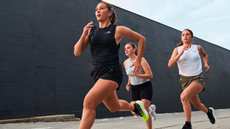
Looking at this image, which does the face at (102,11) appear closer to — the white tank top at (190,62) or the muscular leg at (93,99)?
the muscular leg at (93,99)

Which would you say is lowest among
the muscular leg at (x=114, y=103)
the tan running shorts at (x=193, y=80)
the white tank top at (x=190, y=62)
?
the muscular leg at (x=114, y=103)

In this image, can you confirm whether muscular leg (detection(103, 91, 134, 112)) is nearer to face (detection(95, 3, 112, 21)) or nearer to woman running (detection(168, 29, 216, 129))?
face (detection(95, 3, 112, 21))

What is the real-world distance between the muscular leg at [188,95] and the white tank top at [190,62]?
28 centimetres

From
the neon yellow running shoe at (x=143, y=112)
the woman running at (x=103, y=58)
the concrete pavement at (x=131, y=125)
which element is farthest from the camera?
the concrete pavement at (x=131, y=125)

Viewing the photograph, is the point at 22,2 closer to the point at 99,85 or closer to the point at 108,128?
the point at 108,128

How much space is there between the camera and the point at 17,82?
864 centimetres

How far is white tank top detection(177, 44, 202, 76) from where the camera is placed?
5.06m

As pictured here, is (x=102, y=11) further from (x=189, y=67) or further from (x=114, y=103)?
(x=189, y=67)

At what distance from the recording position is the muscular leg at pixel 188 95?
4754 mm

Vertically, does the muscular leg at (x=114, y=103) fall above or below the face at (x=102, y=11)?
below

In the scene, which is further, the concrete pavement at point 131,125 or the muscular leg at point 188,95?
the concrete pavement at point 131,125

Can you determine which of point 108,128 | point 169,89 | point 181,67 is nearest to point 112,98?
point 181,67

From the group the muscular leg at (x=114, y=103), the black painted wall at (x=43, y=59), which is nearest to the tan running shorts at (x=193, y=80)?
the muscular leg at (x=114, y=103)

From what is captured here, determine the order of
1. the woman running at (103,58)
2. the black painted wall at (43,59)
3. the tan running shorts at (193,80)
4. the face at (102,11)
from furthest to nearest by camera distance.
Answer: the black painted wall at (43,59) < the tan running shorts at (193,80) < the face at (102,11) < the woman running at (103,58)
